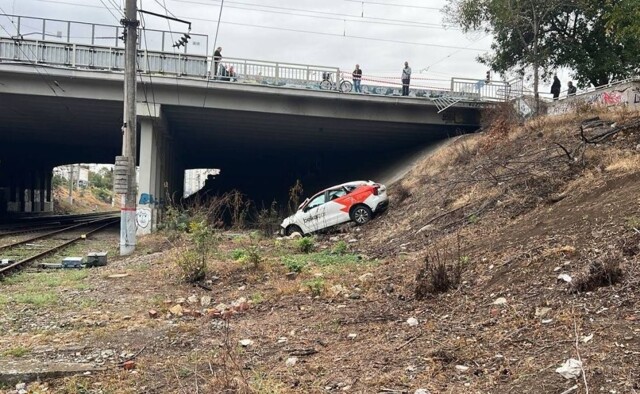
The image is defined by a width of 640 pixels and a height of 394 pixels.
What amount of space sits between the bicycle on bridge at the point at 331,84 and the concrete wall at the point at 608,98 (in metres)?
8.70

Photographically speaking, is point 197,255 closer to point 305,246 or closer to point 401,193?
point 305,246

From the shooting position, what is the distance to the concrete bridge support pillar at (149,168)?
2209cm

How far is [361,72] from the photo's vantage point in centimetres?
2394

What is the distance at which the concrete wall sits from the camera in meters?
17.4

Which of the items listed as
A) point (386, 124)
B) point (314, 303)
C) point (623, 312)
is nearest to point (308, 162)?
point (386, 124)

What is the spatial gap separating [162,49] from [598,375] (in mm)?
21937

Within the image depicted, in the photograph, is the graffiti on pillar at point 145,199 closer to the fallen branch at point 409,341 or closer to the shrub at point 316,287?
the shrub at point 316,287

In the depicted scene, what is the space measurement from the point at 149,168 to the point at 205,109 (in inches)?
143

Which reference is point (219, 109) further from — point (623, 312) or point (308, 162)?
point (623, 312)

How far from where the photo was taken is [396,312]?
6.11 meters

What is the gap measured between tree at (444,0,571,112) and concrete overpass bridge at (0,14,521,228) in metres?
2.77

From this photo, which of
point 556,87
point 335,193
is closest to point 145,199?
point 335,193

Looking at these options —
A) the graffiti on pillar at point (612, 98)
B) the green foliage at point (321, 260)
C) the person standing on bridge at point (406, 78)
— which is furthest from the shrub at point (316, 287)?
the person standing on bridge at point (406, 78)

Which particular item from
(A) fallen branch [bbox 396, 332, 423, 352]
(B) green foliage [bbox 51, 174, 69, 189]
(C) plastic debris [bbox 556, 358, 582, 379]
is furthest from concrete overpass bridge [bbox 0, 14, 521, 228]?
(B) green foliage [bbox 51, 174, 69, 189]
